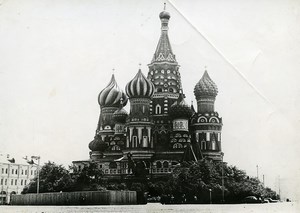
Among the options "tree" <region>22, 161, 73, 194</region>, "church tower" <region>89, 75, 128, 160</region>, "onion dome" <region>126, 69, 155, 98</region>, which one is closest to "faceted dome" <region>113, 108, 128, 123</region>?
"church tower" <region>89, 75, 128, 160</region>

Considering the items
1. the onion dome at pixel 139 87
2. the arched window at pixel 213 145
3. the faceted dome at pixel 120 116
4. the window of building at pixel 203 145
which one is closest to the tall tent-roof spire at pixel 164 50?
the onion dome at pixel 139 87

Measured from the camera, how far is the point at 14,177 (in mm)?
17062

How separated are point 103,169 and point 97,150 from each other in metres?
1.20

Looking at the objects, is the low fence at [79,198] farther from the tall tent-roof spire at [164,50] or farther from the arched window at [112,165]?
the tall tent-roof spire at [164,50]

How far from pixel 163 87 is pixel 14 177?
241 inches

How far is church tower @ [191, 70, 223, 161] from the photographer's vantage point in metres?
18.7

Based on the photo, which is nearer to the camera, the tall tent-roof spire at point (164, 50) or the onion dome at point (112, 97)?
the tall tent-roof spire at point (164, 50)

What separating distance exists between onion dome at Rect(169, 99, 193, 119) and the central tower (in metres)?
0.40

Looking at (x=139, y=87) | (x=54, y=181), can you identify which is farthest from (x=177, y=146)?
(x=54, y=181)

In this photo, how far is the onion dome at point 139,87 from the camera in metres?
19.1

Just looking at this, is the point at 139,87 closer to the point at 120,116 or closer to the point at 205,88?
the point at 120,116

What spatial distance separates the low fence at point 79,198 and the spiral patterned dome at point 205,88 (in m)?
4.08

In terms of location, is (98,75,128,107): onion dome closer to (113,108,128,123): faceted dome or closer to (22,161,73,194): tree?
(113,108,128,123): faceted dome

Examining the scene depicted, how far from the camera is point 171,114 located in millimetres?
20094
